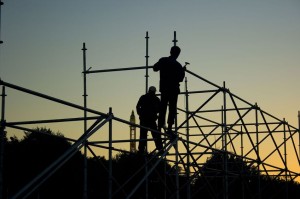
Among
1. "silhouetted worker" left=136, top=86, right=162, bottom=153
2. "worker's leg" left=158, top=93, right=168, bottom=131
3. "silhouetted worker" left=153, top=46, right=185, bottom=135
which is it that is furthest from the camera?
"silhouetted worker" left=136, top=86, right=162, bottom=153

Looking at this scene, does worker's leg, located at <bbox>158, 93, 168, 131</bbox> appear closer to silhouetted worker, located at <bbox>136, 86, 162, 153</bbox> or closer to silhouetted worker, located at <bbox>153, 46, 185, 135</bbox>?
silhouetted worker, located at <bbox>153, 46, 185, 135</bbox>

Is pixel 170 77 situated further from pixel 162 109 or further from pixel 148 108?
pixel 148 108

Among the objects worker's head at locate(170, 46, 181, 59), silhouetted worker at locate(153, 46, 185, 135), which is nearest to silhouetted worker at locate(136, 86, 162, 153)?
silhouetted worker at locate(153, 46, 185, 135)

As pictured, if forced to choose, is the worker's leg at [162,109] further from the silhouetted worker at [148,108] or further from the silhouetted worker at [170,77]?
the silhouetted worker at [148,108]

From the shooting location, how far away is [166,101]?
1267cm

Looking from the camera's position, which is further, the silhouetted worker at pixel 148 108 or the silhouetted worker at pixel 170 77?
the silhouetted worker at pixel 148 108

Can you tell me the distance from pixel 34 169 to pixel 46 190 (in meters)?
1.44

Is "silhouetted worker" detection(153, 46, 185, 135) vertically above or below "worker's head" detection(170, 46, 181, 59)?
below

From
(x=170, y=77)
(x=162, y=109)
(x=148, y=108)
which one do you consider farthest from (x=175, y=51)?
(x=148, y=108)

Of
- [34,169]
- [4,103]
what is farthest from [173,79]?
[34,169]

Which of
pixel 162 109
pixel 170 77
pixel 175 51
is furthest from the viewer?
pixel 162 109

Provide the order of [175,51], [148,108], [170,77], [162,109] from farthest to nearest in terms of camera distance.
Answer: [148,108] < [162,109] < [175,51] < [170,77]

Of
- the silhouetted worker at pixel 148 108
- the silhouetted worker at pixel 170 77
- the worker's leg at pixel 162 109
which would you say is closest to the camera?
the silhouetted worker at pixel 170 77

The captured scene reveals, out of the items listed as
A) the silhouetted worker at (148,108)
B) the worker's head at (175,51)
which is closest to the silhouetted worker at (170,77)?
the worker's head at (175,51)
